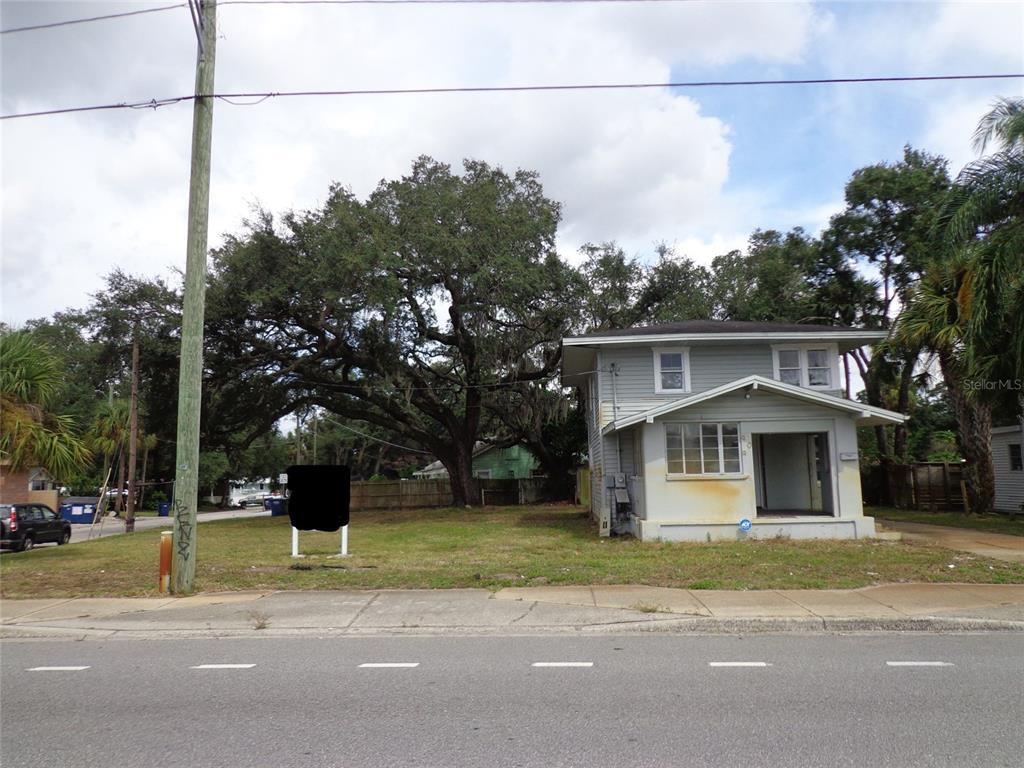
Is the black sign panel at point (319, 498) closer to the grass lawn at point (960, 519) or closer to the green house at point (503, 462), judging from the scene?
the grass lawn at point (960, 519)

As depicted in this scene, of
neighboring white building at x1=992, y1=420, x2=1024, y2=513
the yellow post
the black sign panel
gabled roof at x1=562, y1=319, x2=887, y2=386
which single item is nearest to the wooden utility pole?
the yellow post

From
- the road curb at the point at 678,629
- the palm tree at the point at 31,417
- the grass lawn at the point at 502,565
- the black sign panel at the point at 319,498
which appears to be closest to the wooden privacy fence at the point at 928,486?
the grass lawn at the point at 502,565

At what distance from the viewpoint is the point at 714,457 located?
18.1m

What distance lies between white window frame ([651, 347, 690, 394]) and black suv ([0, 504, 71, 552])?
59.3ft

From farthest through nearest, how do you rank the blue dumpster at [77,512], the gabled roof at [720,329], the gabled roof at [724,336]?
1. the blue dumpster at [77,512]
2. the gabled roof at [720,329]
3. the gabled roof at [724,336]

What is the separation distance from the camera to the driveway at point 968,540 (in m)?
14.5

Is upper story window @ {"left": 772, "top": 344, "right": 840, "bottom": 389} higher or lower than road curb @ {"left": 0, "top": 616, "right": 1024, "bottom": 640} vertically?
higher

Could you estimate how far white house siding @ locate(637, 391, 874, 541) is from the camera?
17391 mm

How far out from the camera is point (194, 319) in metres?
11.9

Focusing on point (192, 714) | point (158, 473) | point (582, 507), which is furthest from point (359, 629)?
point (158, 473)

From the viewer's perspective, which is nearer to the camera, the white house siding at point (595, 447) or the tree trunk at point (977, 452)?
the white house siding at point (595, 447)

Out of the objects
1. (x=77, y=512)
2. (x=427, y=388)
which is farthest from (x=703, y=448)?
(x=77, y=512)

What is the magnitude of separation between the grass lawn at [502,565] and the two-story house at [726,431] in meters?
1.12

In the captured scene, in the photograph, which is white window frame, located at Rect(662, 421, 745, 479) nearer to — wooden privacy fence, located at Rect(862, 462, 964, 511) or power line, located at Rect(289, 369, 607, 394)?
wooden privacy fence, located at Rect(862, 462, 964, 511)
